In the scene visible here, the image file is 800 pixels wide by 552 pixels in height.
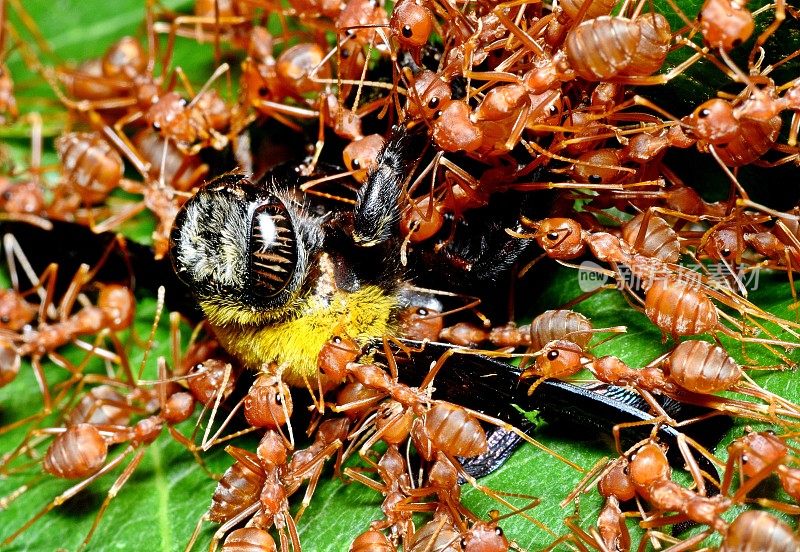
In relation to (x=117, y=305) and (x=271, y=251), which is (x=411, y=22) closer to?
(x=271, y=251)

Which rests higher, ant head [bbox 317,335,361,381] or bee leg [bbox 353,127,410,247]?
bee leg [bbox 353,127,410,247]

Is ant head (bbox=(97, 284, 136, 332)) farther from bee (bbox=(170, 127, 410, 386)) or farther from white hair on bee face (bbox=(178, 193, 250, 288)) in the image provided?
white hair on bee face (bbox=(178, 193, 250, 288))

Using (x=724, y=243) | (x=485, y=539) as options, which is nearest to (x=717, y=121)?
(x=724, y=243)

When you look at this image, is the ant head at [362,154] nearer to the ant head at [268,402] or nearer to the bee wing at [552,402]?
the bee wing at [552,402]

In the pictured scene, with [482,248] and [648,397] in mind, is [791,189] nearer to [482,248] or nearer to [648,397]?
[648,397]

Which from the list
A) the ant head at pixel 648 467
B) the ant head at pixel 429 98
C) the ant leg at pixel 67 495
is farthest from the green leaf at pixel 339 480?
the ant head at pixel 429 98

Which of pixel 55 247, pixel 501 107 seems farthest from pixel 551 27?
pixel 55 247

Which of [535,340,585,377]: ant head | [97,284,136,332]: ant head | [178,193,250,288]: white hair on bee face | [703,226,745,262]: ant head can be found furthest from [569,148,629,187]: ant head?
A: [97,284,136,332]: ant head
